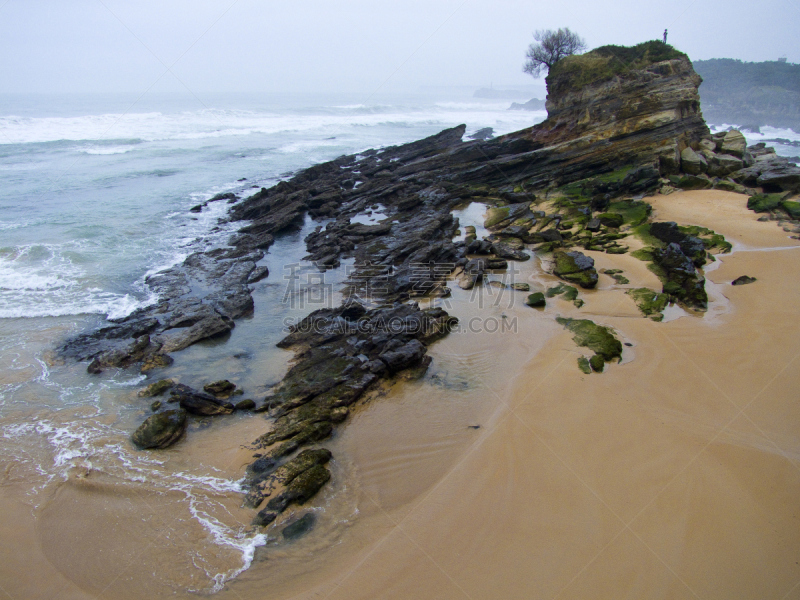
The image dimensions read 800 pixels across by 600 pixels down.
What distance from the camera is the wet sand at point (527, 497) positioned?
534 cm

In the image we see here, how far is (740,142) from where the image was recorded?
78.4 ft

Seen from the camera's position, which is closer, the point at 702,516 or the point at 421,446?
the point at 702,516

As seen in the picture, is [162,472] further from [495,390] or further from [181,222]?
[181,222]

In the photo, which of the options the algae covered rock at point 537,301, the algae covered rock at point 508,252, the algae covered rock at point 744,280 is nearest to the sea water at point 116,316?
the algae covered rock at point 508,252

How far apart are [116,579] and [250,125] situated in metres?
65.3

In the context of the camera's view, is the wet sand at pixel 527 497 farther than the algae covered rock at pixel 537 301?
No

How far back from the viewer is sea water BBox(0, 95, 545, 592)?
264 inches

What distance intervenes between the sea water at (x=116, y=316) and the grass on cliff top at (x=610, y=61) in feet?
60.4

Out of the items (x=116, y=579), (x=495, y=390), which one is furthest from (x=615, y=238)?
(x=116, y=579)

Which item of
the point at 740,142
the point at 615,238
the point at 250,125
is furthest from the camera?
the point at 250,125

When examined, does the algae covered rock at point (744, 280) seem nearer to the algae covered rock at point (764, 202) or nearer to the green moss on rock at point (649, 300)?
the green moss on rock at point (649, 300)

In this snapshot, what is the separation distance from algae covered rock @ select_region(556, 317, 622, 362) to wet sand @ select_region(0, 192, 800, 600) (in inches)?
14.2

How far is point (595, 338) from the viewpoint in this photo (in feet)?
32.2

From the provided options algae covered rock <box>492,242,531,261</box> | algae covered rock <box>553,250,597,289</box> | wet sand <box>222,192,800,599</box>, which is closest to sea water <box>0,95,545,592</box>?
wet sand <box>222,192,800,599</box>
